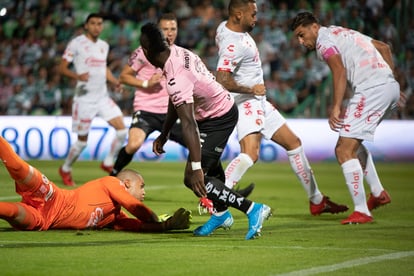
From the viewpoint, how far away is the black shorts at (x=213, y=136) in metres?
8.86

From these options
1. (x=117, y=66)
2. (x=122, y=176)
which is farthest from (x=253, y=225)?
(x=117, y=66)

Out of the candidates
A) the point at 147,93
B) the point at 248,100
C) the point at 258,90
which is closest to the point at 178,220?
the point at 258,90

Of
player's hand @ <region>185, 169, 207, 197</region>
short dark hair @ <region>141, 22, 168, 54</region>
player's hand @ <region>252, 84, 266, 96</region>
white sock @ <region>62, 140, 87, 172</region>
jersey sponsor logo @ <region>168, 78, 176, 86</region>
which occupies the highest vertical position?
short dark hair @ <region>141, 22, 168, 54</region>

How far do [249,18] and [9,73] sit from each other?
1408 cm

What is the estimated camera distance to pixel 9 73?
23625mm

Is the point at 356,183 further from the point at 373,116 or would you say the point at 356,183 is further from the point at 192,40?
the point at 192,40

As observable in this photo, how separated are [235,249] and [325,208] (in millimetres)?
3395

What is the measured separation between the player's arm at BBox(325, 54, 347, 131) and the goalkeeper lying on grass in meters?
1.93

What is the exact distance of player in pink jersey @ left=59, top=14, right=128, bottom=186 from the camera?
16078 mm

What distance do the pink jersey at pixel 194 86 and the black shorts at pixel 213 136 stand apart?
0.06 m

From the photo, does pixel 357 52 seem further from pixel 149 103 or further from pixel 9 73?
→ pixel 9 73

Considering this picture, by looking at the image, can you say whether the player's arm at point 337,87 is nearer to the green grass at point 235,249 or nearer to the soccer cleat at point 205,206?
the green grass at point 235,249

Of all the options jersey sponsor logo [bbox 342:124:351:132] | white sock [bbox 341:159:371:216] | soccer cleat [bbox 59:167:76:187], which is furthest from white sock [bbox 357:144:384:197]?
soccer cleat [bbox 59:167:76:187]

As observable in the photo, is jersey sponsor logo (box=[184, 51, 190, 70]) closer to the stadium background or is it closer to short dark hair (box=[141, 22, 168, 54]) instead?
short dark hair (box=[141, 22, 168, 54])
